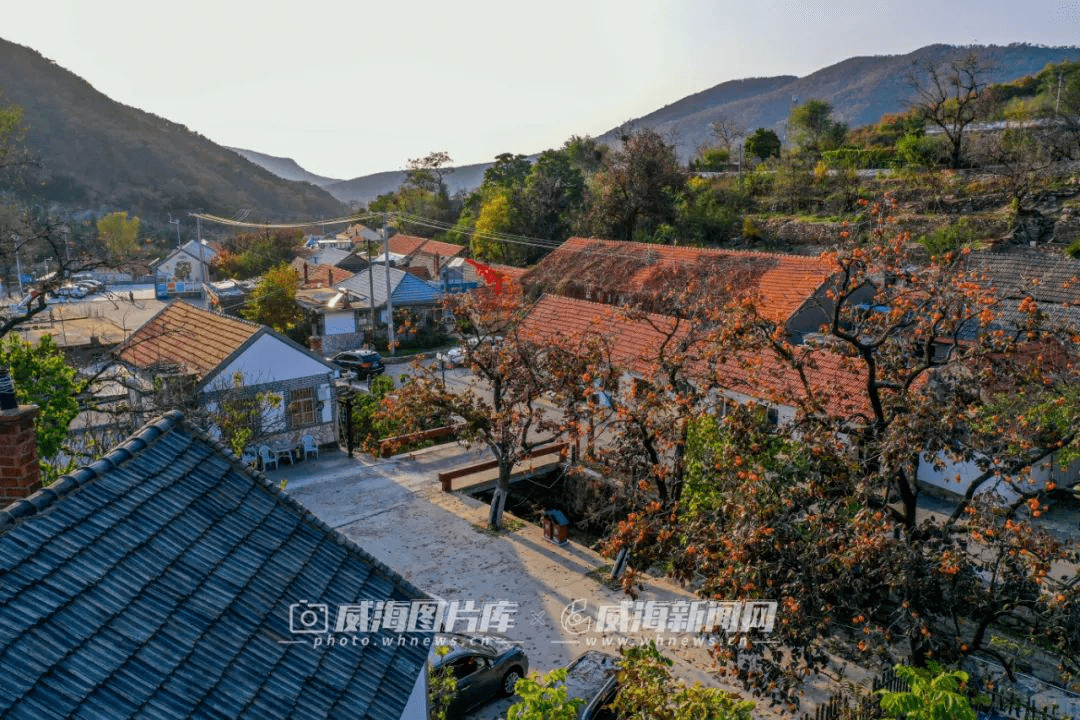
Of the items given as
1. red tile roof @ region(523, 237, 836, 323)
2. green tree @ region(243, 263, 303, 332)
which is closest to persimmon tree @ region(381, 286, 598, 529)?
red tile roof @ region(523, 237, 836, 323)

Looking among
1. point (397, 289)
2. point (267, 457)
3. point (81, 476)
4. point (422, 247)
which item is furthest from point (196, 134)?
point (81, 476)

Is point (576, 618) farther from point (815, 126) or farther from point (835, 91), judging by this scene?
point (835, 91)

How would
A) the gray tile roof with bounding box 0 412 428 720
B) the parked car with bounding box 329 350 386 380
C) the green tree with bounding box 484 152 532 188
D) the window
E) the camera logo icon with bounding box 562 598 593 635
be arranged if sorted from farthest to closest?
the green tree with bounding box 484 152 532 188
the parked car with bounding box 329 350 386 380
the window
the camera logo icon with bounding box 562 598 593 635
the gray tile roof with bounding box 0 412 428 720

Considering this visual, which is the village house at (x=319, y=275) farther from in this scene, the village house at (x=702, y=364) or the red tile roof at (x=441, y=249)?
the village house at (x=702, y=364)

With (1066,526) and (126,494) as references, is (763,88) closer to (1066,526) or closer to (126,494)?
(1066,526)

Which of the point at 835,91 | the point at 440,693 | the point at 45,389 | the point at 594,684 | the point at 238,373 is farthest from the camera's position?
the point at 835,91

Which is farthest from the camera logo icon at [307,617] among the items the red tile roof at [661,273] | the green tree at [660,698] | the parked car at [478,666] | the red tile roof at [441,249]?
the red tile roof at [441,249]

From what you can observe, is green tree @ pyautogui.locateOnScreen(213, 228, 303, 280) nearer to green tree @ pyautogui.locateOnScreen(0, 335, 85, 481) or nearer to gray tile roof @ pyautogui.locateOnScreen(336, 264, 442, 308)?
gray tile roof @ pyautogui.locateOnScreen(336, 264, 442, 308)
